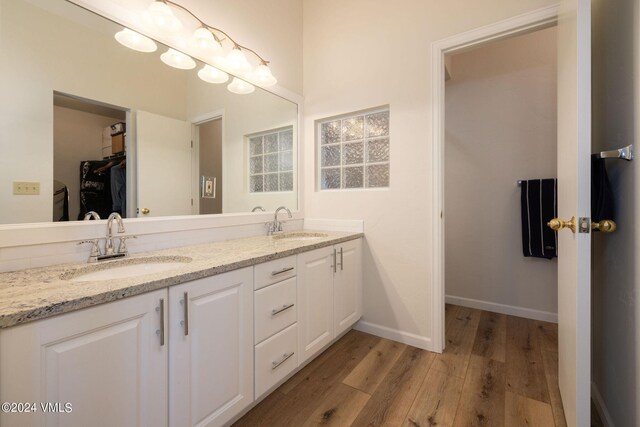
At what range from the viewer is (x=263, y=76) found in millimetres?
2033

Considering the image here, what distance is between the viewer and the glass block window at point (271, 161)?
2207 millimetres

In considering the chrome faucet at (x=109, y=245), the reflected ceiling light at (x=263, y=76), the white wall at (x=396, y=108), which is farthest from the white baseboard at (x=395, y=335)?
the reflected ceiling light at (x=263, y=76)

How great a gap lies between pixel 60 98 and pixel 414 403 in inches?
87.1

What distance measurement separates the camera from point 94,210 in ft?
4.29

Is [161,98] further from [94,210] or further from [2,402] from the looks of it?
[2,402]

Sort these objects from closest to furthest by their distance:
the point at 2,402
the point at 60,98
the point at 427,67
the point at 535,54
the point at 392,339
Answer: the point at 2,402 → the point at 60,98 → the point at 427,67 → the point at 392,339 → the point at 535,54

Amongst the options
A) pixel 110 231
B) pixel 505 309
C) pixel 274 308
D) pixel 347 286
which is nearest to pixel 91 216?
pixel 110 231

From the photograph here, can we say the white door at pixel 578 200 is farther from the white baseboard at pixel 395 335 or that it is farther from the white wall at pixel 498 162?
the white wall at pixel 498 162

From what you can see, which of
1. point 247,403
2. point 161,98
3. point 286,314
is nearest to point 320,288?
point 286,314

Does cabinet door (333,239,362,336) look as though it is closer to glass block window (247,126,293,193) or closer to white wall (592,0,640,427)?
glass block window (247,126,293,193)

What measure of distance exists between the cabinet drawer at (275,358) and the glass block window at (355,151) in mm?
1261

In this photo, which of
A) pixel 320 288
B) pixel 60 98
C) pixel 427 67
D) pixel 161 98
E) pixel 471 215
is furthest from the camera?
pixel 471 215

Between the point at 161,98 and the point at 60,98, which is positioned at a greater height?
the point at 161,98

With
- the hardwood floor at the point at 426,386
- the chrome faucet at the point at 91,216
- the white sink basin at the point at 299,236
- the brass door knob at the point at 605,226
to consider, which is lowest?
the hardwood floor at the point at 426,386
